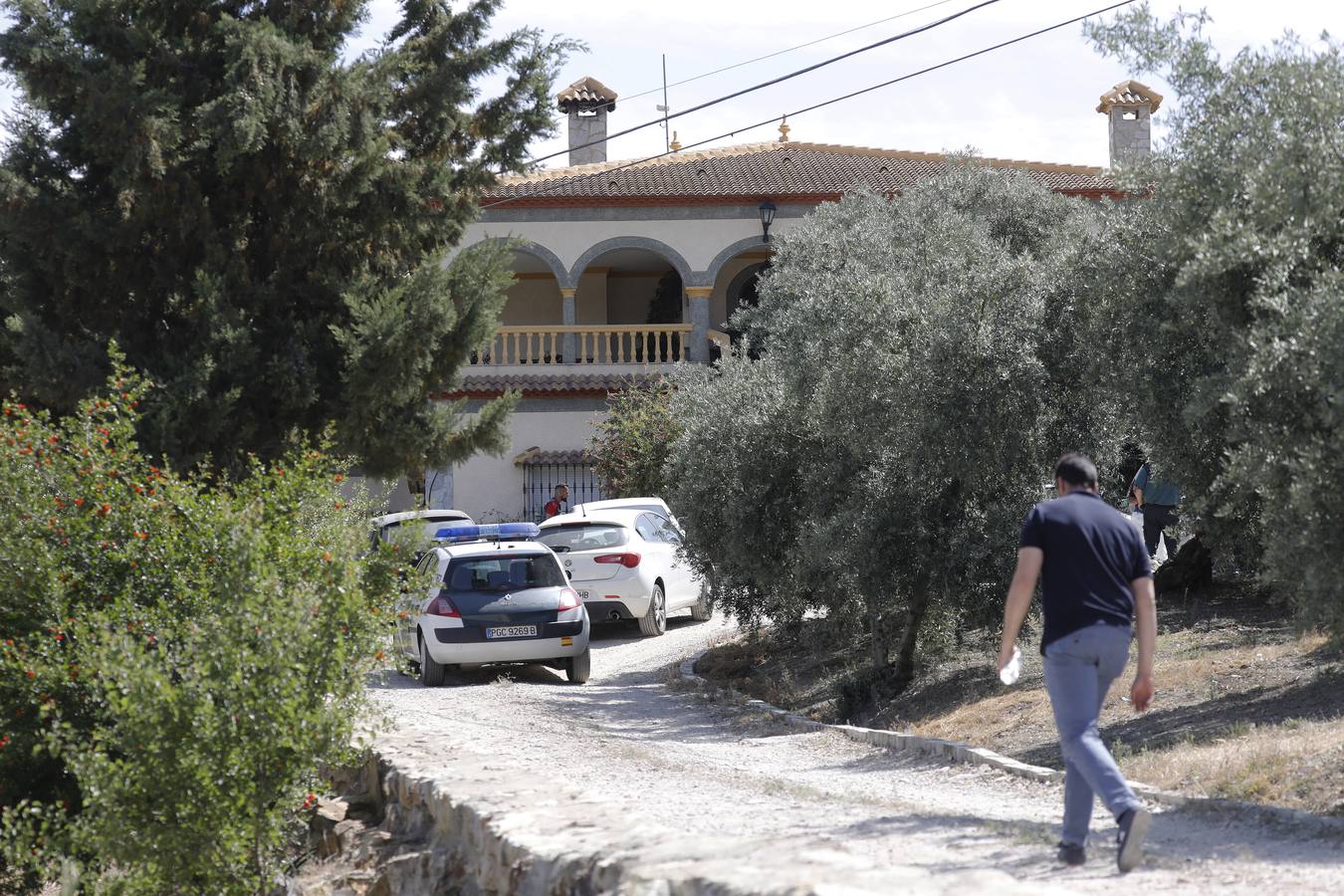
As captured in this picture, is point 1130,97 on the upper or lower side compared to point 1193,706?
upper

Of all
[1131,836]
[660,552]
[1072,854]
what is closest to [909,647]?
[660,552]

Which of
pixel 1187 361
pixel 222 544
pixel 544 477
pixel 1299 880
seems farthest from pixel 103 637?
pixel 544 477

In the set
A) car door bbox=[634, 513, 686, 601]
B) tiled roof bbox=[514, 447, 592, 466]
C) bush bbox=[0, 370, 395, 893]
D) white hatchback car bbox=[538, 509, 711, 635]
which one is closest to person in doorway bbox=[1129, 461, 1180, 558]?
white hatchback car bbox=[538, 509, 711, 635]

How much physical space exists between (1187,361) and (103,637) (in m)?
6.98

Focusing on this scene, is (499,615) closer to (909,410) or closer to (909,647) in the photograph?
(909,647)

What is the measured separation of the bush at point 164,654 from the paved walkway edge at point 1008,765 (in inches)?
163

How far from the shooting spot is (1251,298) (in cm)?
788

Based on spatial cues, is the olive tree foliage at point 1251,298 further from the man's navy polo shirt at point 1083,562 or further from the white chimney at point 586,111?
the white chimney at point 586,111

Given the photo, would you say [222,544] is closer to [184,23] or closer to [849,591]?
[849,591]

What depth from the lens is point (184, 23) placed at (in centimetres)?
1545

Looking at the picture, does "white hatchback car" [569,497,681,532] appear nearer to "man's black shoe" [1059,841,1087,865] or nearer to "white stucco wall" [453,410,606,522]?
"white stucco wall" [453,410,606,522]

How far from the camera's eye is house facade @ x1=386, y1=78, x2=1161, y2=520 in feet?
99.1

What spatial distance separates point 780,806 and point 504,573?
843 cm

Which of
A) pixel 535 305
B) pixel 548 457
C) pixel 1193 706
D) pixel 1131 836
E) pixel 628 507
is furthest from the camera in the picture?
pixel 535 305
